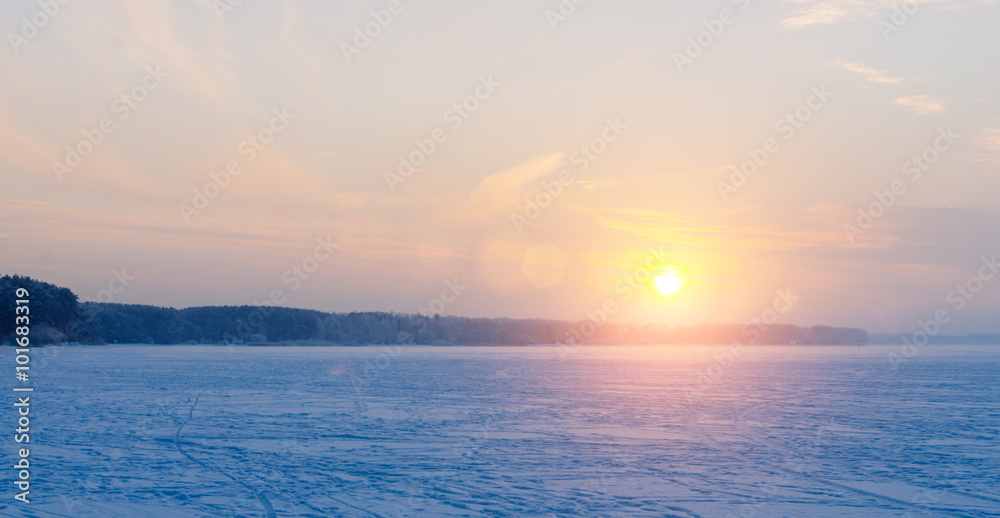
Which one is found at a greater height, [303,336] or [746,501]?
[303,336]

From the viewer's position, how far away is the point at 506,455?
11.5 meters

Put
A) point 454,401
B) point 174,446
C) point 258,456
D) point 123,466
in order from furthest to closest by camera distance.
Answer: point 454,401 → point 174,446 → point 258,456 → point 123,466

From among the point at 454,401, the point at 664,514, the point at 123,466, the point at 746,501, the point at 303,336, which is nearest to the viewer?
the point at 664,514

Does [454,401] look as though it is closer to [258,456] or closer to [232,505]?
[258,456]

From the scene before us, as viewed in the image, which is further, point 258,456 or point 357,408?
point 357,408

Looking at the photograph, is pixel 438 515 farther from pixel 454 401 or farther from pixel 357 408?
pixel 454 401

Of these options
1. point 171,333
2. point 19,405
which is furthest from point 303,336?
point 19,405

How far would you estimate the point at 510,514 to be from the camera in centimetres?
797

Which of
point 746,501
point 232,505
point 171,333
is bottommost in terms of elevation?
point 232,505

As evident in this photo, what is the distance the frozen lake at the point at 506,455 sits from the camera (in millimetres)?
8500

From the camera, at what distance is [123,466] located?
1049 cm

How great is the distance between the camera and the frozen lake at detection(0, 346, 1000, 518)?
8.50 meters

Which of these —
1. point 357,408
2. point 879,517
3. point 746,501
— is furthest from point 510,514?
point 357,408

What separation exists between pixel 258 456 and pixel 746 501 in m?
7.15
